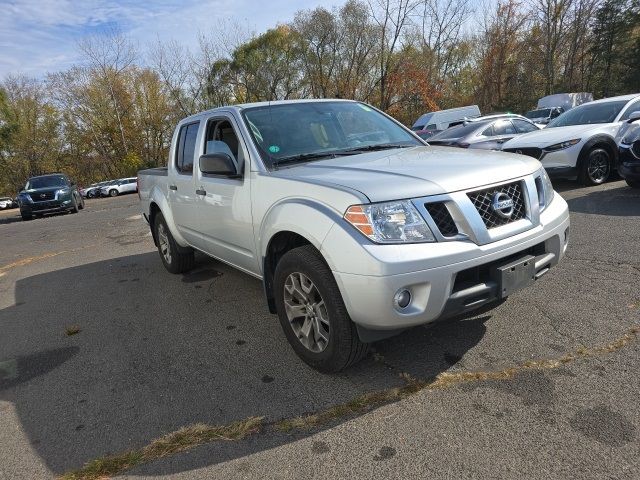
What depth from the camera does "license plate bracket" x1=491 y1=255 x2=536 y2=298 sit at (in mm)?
2643

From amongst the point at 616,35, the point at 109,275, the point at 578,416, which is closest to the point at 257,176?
the point at 578,416

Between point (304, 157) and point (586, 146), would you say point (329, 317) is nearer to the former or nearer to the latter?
point (304, 157)

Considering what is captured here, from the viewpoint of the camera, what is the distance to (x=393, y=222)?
2.53 metres

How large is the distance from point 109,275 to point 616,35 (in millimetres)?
49546

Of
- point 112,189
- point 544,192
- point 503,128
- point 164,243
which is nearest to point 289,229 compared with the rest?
point 544,192

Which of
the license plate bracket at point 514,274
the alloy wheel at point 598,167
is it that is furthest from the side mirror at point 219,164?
the alloy wheel at point 598,167

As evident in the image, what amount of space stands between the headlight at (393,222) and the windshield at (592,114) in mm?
8398

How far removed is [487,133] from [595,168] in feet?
9.51

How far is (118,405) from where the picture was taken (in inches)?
115

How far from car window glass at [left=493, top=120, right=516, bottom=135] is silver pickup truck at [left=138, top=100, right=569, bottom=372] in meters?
8.12

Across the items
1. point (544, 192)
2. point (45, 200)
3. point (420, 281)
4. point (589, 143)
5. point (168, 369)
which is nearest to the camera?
point (420, 281)

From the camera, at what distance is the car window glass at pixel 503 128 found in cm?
1121

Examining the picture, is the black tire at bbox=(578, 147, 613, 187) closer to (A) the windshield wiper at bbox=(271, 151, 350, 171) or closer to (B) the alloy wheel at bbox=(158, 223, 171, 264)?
(A) the windshield wiper at bbox=(271, 151, 350, 171)

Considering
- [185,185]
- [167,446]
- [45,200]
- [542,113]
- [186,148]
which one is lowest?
[542,113]
